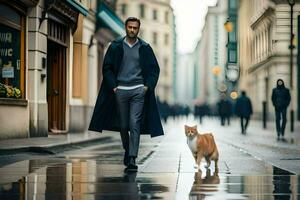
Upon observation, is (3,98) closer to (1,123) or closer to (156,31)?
(1,123)

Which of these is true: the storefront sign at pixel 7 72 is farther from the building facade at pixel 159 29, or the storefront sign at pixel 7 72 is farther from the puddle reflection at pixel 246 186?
the building facade at pixel 159 29

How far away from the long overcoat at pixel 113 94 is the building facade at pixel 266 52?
24.8 metres

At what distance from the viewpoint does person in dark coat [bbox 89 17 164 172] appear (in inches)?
344

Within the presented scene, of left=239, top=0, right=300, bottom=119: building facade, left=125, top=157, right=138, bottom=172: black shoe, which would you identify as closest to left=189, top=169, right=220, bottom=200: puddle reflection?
left=125, top=157, right=138, bottom=172: black shoe

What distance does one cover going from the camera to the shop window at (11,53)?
1584 cm

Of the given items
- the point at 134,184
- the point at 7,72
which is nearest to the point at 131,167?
the point at 134,184

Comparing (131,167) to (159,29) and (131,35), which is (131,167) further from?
(159,29)

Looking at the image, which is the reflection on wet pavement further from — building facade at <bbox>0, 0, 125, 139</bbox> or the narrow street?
building facade at <bbox>0, 0, 125, 139</bbox>

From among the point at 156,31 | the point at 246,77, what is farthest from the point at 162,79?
the point at 246,77

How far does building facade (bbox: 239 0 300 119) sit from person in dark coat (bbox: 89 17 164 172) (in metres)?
24.9

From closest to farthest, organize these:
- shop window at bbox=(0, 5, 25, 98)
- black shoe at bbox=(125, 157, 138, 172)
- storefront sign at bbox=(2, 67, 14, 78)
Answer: black shoe at bbox=(125, 157, 138, 172), shop window at bbox=(0, 5, 25, 98), storefront sign at bbox=(2, 67, 14, 78)

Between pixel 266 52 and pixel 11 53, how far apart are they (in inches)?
1517

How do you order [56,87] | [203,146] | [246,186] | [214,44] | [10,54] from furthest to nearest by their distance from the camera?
[214,44], [56,87], [10,54], [203,146], [246,186]

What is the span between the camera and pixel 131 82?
8.75 metres
